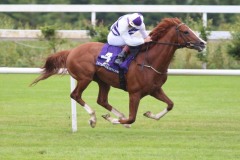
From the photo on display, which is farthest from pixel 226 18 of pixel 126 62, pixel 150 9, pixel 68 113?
pixel 126 62

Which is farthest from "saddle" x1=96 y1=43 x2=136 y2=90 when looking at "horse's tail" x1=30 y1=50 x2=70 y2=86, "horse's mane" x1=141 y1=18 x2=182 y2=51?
"horse's tail" x1=30 y1=50 x2=70 y2=86

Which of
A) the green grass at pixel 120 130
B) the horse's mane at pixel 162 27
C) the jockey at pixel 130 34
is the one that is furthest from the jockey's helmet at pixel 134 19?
the green grass at pixel 120 130

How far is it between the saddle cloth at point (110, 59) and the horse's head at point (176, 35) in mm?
508

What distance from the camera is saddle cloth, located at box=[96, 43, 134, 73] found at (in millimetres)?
11711

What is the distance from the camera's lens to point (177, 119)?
1402 cm

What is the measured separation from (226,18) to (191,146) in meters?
29.3

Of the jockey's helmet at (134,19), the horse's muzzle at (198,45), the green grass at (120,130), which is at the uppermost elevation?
the jockey's helmet at (134,19)

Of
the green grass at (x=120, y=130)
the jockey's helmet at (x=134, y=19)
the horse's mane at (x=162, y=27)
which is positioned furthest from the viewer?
the horse's mane at (x=162, y=27)

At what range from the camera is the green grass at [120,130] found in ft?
32.4

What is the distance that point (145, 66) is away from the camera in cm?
1168

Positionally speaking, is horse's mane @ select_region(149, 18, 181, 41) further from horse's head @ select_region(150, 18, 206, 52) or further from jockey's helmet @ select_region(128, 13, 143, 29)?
jockey's helmet @ select_region(128, 13, 143, 29)

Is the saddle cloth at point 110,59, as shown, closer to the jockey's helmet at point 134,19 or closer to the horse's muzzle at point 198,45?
the jockey's helmet at point 134,19

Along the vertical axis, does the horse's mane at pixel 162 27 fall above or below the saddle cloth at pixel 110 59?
above

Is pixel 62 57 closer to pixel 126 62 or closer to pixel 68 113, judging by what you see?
pixel 126 62
